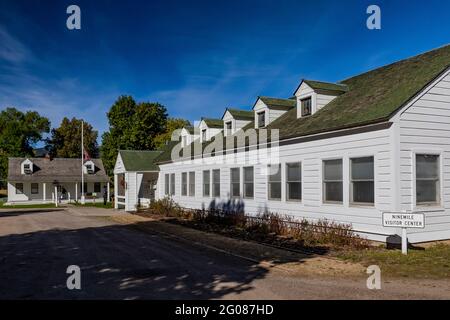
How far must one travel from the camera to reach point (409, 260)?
35.2 feet

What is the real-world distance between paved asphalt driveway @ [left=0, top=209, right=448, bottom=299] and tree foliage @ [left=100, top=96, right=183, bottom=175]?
42065 mm

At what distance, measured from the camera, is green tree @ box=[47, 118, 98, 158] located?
81.9m

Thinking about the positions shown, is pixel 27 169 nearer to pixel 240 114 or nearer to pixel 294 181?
pixel 240 114

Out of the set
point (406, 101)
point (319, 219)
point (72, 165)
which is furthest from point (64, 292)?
point (72, 165)

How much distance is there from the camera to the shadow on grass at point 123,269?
316 inches

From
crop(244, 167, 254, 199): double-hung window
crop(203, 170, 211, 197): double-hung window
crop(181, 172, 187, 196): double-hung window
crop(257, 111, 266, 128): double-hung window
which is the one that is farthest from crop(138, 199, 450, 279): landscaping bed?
crop(181, 172, 187, 196): double-hung window

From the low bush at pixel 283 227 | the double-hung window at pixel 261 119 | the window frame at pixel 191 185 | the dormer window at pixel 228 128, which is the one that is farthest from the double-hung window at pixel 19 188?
the double-hung window at pixel 261 119

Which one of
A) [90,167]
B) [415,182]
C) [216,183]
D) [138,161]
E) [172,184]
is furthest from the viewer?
[90,167]

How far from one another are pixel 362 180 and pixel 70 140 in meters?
79.1

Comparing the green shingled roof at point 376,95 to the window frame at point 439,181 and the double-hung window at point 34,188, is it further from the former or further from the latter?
the double-hung window at point 34,188

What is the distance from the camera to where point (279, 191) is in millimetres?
18219

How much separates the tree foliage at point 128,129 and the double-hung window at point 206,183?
31792 mm

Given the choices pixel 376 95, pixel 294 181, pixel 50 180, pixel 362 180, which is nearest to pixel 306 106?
pixel 294 181

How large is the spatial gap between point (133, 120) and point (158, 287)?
168 feet
